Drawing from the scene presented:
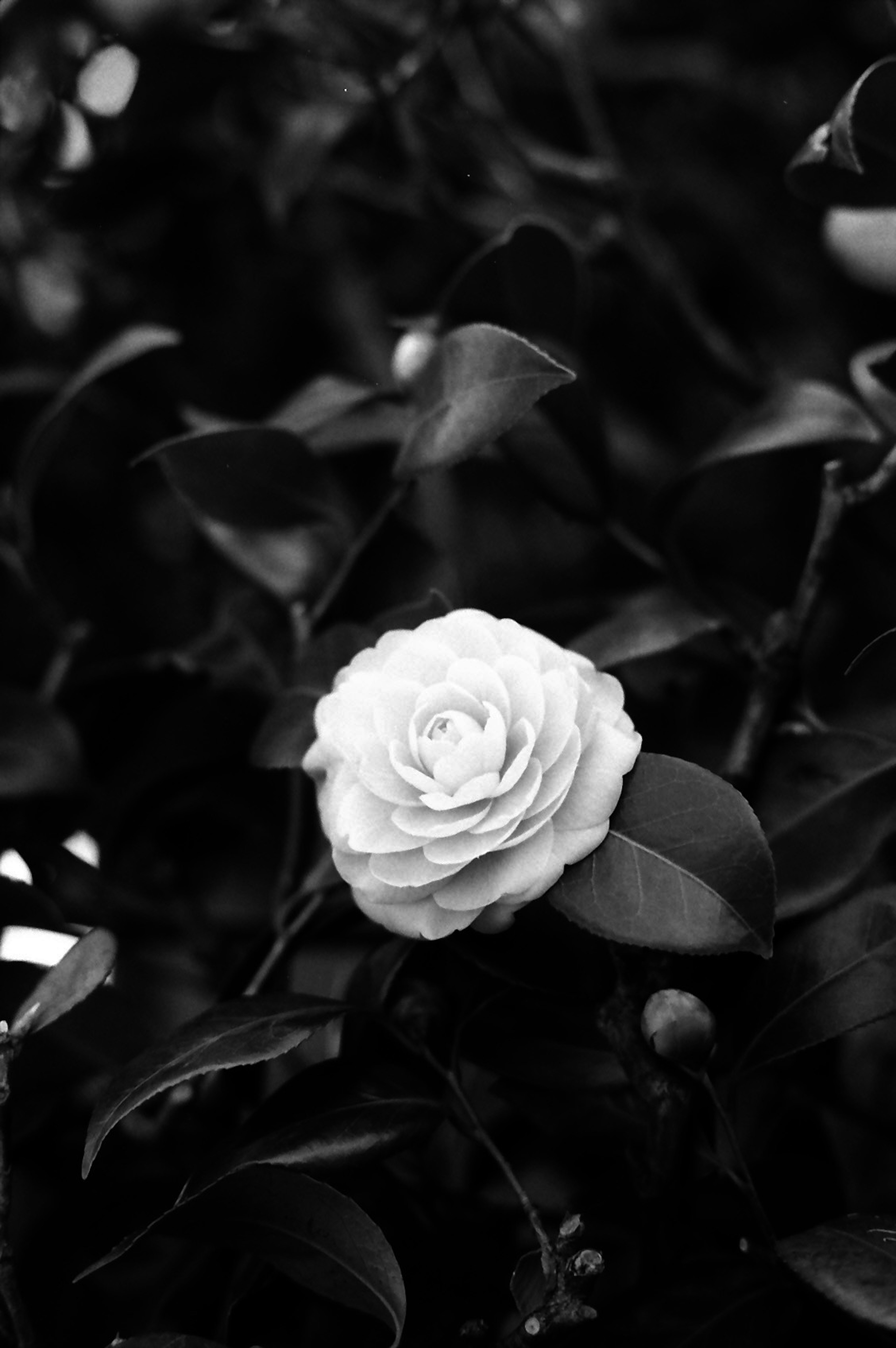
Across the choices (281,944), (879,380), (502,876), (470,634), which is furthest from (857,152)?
(281,944)

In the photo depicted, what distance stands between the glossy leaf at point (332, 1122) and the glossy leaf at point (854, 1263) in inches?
7.4

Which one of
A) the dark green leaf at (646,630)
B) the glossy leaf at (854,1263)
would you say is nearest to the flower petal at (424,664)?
the dark green leaf at (646,630)

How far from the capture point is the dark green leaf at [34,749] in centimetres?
88

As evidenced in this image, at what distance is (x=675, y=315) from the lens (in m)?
1.12

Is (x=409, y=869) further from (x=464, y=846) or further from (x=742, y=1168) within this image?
(x=742, y=1168)

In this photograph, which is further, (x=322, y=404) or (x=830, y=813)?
(x=322, y=404)

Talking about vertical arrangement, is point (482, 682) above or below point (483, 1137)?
above

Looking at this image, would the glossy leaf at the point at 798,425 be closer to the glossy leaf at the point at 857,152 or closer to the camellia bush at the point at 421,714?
the camellia bush at the point at 421,714

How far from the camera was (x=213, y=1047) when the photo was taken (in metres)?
0.59

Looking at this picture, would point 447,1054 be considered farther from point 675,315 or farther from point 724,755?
point 675,315

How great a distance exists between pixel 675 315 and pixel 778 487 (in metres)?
0.34

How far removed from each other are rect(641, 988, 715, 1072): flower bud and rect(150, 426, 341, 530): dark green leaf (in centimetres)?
43

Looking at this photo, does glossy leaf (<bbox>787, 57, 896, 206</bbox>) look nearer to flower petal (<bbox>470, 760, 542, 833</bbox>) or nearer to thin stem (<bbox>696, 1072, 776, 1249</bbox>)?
flower petal (<bbox>470, 760, 542, 833</bbox>)

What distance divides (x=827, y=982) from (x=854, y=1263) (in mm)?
141
